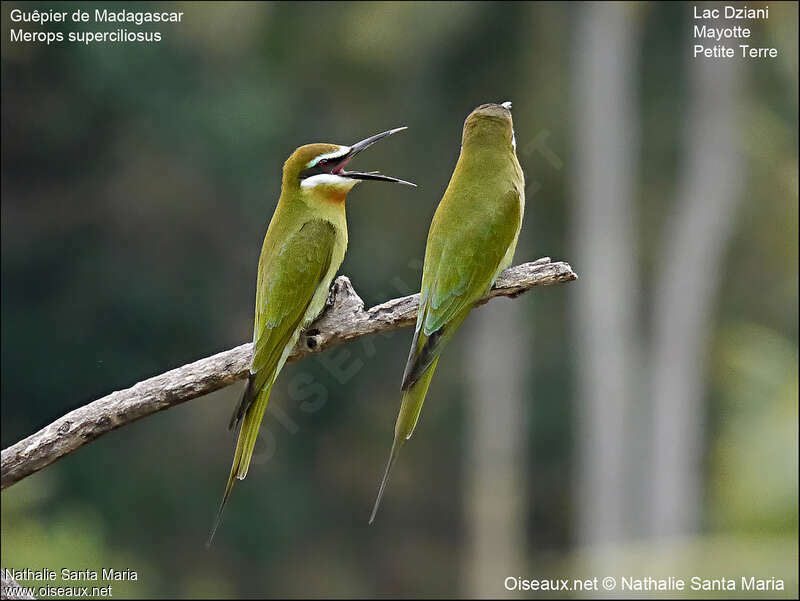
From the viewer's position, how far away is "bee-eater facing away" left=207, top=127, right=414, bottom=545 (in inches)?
103

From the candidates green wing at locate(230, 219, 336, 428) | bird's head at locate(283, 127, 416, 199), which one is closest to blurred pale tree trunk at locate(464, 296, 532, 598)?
green wing at locate(230, 219, 336, 428)

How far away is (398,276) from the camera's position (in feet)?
44.7

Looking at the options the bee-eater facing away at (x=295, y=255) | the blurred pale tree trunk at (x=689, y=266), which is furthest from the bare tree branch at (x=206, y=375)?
the blurred pale tree trunk at (x=689, y=266)

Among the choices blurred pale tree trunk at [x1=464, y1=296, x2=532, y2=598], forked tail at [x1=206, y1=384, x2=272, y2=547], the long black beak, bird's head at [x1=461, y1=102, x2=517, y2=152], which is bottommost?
blurred pale tree trunk at [x1=464, y1=296, x2=532, y2=598]

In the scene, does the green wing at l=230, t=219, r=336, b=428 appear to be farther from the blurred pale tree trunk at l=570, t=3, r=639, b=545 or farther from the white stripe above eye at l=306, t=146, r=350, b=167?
the blurred pale tree trunk at l=570, t=3, r=639, b=545

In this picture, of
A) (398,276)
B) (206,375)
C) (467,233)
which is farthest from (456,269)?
(398,276)

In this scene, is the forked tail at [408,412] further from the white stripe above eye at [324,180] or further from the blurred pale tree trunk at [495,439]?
the blurred pale tree trunk at [495,439]

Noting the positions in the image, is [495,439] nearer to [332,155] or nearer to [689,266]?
[689,266]

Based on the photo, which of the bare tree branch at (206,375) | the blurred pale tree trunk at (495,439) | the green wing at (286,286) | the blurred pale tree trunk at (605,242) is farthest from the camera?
the blurred pale tree trunk at (495,439)

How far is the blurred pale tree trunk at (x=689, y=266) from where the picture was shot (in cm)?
1448

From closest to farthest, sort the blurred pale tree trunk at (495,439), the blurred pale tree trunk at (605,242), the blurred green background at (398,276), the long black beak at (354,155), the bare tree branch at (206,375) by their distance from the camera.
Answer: the long black beak at (354,155)
the bare tree branch at (206,375)
the blurred green background at (398,276)
the blurred pale tree trunk at (605,242)
the blurred pale tree trunk at (495,439)

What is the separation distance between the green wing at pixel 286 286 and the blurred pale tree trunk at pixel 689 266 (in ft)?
39.1

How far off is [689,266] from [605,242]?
1.11m

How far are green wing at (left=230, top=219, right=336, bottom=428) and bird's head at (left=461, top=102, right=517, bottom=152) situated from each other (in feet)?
1.30
